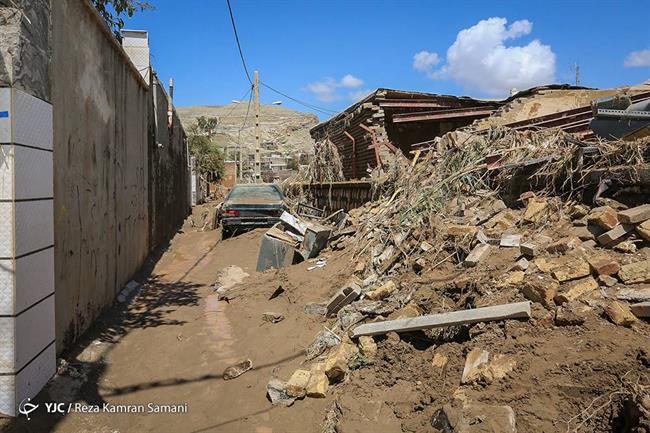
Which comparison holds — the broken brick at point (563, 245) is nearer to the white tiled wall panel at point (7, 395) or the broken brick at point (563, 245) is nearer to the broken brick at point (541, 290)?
the broken brick at point (541, 290)

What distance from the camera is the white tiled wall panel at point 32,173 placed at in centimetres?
316

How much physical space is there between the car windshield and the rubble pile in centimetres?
657

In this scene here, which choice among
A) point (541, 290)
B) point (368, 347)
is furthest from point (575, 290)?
point (368, 347)

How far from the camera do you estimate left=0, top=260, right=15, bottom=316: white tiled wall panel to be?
122 inches

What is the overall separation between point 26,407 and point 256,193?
10.6 m

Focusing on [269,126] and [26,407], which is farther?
[269,126]

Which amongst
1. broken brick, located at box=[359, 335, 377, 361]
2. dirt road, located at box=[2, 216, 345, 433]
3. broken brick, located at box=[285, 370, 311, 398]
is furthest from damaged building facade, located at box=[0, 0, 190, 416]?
broken brick, located at box=[359, 335, 377, 361]

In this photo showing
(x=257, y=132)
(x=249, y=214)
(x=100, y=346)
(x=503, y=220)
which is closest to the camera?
(x=100, y=346)

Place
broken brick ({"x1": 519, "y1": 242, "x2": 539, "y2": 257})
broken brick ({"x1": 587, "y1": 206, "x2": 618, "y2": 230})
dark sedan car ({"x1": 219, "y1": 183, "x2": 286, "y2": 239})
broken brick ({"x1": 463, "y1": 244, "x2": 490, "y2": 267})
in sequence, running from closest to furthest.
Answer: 1. broken brick ({"x1": 587, "y1": 206, "x2": 618, "y2": 230})
2. broken brick ({"x1": 519, "y1": 242, "x2": 539, "y2": 257})
3. broken brick ({"x1": 463, "y1": 244, "x2": 490, "y2": 267})
4. dark sedan car ({"x1": 219, "y1": 183, "x2": 286, "y2": 239})

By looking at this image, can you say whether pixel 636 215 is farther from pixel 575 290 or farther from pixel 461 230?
pixel 461 230

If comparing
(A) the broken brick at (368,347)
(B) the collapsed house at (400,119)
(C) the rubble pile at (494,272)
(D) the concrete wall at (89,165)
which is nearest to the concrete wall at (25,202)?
(D) the concrete wall at (89,165)

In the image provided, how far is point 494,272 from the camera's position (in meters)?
4.41

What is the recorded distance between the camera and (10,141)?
10.1 feet

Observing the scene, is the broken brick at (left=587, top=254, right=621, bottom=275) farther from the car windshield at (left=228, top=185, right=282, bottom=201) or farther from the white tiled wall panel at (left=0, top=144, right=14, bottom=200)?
the car windshield at (left=228, top=185, right=282, bottom=201)
